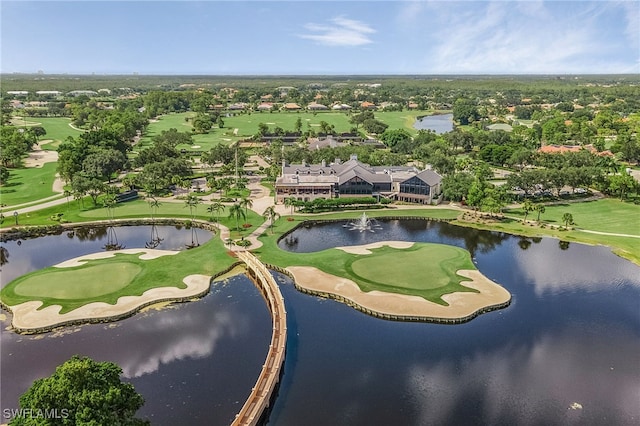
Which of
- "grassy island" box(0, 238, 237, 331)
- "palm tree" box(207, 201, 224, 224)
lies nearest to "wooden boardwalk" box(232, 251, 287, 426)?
"grassy island" box(0, 238, 237, 331)

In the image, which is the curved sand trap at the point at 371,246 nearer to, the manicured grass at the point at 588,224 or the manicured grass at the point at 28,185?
the manicured grass at the point at 588,224

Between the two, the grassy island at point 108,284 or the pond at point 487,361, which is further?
the grassy island at point 108,284

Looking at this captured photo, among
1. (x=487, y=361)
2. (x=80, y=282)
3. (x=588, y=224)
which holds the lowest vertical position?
(x=487, y=361)

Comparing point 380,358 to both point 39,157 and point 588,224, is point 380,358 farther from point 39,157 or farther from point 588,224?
point 39,157

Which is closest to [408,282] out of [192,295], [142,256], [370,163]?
[192,295]

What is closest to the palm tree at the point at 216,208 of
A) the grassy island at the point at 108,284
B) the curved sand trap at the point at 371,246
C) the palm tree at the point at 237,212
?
the palm tree at the point at 237,212

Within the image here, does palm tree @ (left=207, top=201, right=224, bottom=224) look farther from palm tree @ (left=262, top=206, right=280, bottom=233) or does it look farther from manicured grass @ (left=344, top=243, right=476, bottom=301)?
manicured grass @ (left=344, top=243, right=476, bottom=301)

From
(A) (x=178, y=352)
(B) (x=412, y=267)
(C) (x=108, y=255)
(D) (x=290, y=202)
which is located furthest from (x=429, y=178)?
(A) (x=178, y=352)
